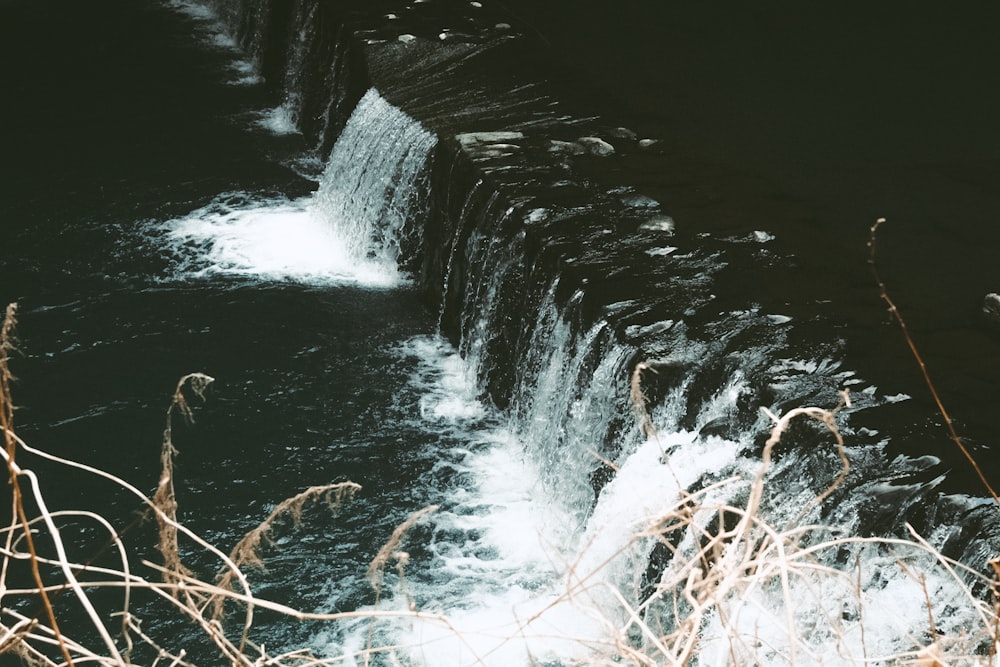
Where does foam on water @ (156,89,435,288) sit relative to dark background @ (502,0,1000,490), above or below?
below

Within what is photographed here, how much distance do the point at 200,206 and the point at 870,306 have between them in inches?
183

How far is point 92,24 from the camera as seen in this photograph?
11352mm

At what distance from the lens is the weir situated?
3.55m

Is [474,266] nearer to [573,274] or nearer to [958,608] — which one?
[573,274]

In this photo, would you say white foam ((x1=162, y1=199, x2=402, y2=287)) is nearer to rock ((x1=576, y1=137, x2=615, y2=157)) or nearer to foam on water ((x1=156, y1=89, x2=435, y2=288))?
foam on water ((x1=156, y1=89, x2=435, y2=288))

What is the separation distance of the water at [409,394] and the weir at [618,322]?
2 cm

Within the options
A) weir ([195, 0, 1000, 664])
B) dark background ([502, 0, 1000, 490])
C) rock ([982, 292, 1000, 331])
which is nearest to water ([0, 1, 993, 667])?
weir ([195, 0, 1000, 664])

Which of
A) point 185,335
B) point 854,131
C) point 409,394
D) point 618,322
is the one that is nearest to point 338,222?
point 185,335

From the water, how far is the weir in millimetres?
17

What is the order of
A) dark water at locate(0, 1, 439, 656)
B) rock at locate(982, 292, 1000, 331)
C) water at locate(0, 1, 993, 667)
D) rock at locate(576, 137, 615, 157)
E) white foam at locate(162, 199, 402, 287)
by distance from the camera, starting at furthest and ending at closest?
white foam at locate(162, 199, 402, 287) → rock at locate(576, 137, 615, 157) → dark water at locate(0, 1, 439, 656) → rock at locate(982, 292, 1000, 331) → water at locate(0, 1, 993, 667)

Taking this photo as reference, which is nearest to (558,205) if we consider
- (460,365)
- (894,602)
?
(460,365)

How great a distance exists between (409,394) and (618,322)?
1351mm

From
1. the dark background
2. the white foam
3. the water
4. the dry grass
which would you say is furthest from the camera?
the white foam

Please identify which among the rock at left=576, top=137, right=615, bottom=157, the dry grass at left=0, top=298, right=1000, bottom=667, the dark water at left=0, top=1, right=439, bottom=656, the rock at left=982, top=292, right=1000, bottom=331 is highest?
the dry grass at left=0, top=298, right=1000, bottom=667
